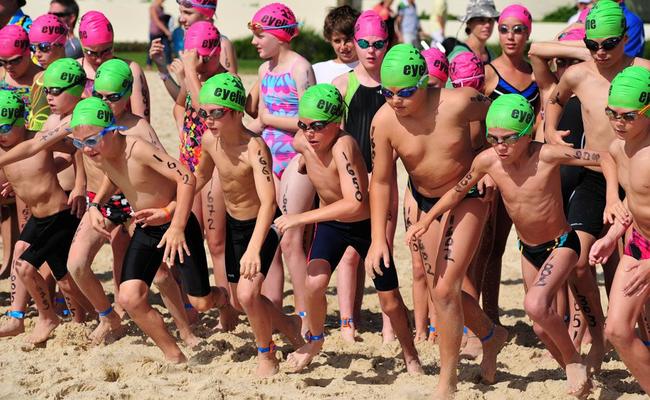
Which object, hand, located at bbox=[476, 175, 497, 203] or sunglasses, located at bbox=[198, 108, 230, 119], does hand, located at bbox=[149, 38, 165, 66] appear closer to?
sunglasses, located at bbox=[198, 108, 230, 119]

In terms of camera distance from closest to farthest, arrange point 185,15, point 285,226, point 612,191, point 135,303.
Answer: point 612,191 < point 285,226 < point 135,303 < point 185,15

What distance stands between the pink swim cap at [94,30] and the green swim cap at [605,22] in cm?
393

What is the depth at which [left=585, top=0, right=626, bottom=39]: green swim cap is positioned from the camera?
275 inches

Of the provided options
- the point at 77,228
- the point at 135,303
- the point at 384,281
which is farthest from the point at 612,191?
the point at 77,228

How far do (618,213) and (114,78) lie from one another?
381 cm

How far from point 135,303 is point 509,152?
2788 millimetres

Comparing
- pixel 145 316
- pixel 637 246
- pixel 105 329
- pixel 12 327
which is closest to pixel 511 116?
pixel 637 246

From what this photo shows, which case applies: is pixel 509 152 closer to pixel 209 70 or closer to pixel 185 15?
pixel 209 70

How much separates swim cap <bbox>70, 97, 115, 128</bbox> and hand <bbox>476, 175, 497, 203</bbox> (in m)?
2.66

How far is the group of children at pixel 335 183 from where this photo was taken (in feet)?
21.7

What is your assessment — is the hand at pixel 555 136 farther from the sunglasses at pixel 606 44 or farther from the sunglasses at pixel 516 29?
the sunglasses at pixel 516 29

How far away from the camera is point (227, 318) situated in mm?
8539

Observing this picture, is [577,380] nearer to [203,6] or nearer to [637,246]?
[637,246]

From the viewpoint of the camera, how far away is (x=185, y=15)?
30.2 feet
